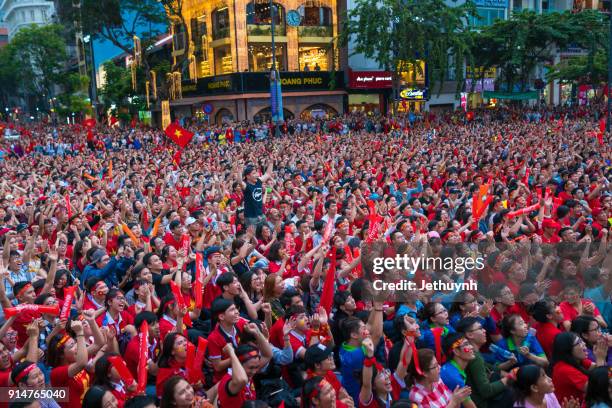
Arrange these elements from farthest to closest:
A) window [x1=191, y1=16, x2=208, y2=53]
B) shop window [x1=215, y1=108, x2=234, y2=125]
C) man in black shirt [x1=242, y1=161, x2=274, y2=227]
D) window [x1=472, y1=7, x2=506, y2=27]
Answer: window [x1=472, y1=7, x2=506, y2=27]
window [x1=191, y1=16, x2=208, y2=53]
shop window [x1=215, y1=108, x2=234, y2=125]
man in black shirt [x1=242, y1=161, x2=274, y2=227]

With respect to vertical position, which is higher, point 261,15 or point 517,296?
point 261,15

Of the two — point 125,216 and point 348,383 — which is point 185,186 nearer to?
point 125,216

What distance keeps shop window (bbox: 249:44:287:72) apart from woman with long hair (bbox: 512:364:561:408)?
120 feet

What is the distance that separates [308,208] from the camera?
9.67 meters

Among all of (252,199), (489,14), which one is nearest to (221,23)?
(489,14)

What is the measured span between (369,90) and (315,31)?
18.0 feet

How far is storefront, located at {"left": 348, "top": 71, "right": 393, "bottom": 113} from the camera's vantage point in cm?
3975

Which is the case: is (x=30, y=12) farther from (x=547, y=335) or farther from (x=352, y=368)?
(x=547, y=335)

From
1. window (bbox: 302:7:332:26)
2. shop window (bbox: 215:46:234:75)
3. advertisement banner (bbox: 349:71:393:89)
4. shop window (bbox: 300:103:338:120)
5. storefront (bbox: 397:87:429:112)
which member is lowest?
shop window (bbox: 300:103:338:120)

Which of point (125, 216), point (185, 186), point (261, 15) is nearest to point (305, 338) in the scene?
point (125, 216)

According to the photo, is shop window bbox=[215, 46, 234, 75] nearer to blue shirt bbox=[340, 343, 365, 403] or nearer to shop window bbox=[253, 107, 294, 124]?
shop window bbox=[253, 107, 294, 124]

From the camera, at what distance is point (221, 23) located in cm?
3916

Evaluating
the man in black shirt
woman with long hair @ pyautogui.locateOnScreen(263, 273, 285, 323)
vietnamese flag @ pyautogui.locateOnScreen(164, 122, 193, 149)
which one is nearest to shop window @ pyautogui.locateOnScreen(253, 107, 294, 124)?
vietnamese flag @ pyautogui.locateOnScreen(164, 122, 193, 149)

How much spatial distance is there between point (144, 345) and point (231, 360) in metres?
0.70
